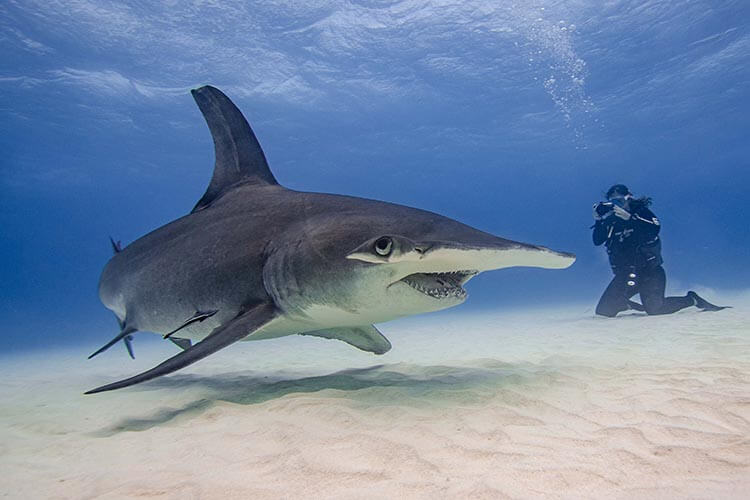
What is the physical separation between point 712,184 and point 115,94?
94.5 metres

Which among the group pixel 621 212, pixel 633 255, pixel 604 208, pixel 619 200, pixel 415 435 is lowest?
pixel 415 435

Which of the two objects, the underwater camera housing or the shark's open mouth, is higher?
the underwater camera housing

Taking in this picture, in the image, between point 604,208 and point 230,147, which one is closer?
point 230,147

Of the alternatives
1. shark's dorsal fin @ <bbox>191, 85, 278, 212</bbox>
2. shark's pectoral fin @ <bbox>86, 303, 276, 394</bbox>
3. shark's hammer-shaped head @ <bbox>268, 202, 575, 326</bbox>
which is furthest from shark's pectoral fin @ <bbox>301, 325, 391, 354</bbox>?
shark's dorsal fin @ <bbox>191, 85, 278, 212</bbox>

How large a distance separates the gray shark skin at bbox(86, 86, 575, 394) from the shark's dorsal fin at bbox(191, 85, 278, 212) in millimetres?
12

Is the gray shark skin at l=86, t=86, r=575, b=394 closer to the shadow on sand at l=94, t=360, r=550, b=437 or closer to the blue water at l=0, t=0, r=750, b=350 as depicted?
the shadow on sand at l=94, t=360, r=550, b=437

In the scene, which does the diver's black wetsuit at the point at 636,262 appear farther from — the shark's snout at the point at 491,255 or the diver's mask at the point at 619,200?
the shark's snout at the point at 491,255

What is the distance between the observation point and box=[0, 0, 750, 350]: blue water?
66.5ft

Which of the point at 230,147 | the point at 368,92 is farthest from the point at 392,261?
the point at 368,92

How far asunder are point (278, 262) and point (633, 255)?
893 cm

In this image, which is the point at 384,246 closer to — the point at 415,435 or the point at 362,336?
the point at 415,435

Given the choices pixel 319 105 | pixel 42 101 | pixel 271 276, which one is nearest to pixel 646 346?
pixel 271 276

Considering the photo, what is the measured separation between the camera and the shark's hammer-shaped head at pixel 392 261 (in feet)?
7.77

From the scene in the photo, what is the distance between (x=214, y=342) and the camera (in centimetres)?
296
